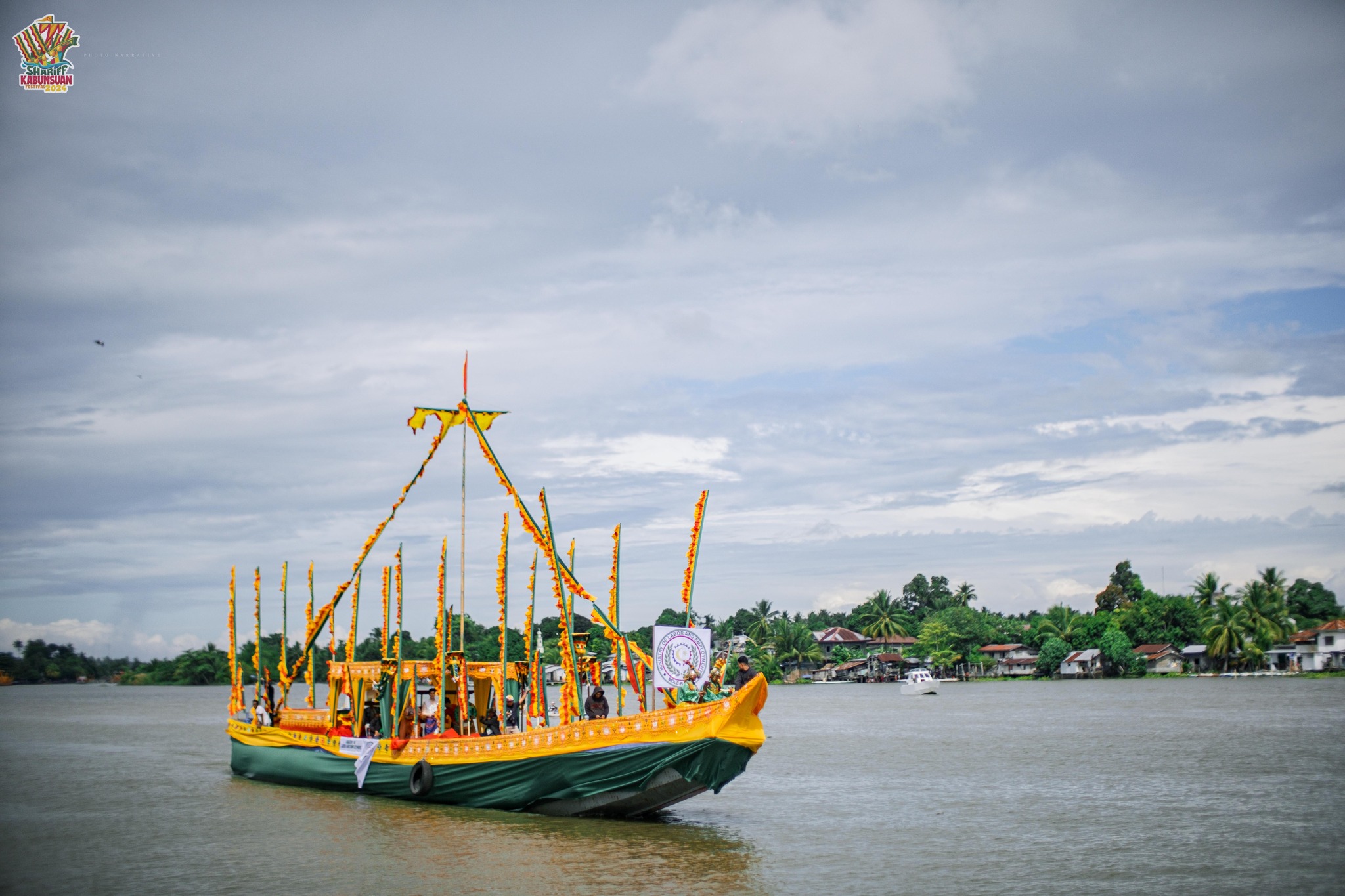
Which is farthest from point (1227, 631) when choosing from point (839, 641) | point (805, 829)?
point (805, 829)

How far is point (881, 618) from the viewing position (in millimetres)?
120062

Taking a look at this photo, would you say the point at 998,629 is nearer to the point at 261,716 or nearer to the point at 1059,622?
the point at 1059,622

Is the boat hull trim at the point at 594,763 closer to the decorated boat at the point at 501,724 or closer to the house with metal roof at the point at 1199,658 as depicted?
the decorated boat at the point at 501,724

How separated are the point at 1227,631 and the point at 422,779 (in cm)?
8111

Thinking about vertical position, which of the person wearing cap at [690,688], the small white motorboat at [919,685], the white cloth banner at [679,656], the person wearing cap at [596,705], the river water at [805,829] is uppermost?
the white cloth banner at [679,656]

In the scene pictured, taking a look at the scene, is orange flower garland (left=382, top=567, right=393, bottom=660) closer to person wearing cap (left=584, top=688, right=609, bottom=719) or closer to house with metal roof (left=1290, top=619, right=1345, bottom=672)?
person wearing cap (left=584, top=688, right=609, bottom=719)

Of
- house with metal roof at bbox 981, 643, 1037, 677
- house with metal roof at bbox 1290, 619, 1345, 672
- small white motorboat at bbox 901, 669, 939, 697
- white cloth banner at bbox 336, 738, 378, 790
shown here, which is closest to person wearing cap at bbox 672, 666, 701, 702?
white cloth banner at bbox 336, 738, 378, 790

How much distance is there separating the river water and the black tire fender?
552 millimetres

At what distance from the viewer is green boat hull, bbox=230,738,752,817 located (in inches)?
741

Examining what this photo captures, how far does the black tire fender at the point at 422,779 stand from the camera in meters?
22.4

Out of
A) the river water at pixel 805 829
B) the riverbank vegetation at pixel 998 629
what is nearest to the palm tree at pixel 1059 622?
the riverbank vegetation at pixel 998 629

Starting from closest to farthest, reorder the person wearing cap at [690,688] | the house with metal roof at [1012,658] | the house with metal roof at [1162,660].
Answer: the person wearing cap at [690,688]
the house with metal roof at [1162,660]
the house with metal roof at [1012,658]

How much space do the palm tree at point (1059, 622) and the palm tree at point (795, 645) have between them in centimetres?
2386

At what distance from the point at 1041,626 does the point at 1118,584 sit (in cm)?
1900
